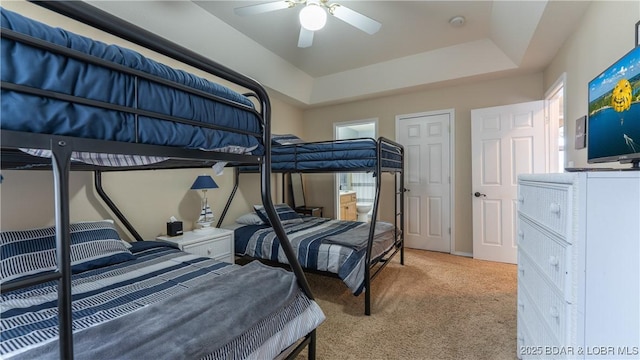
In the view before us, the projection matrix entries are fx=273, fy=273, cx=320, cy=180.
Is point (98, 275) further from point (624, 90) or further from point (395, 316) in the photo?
point (624, 90)

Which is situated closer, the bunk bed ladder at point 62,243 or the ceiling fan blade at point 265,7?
the bunk bed ladder at point 62,243

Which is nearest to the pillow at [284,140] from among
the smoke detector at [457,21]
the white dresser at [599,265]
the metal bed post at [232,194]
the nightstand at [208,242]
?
the metal bed post at [232,194]

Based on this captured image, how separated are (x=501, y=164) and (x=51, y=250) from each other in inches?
171

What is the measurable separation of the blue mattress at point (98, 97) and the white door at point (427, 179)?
3.60 m

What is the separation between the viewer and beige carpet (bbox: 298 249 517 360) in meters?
1.78

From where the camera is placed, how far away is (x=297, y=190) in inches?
192

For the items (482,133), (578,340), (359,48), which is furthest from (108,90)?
(482,133)

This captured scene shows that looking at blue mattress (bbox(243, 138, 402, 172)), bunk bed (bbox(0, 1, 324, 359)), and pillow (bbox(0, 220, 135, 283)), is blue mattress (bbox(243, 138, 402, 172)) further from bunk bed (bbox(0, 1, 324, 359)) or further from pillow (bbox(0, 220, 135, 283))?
pillow (bbox(0, 220, 135, 283))

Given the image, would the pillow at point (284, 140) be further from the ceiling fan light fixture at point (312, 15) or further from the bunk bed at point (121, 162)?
the bunk bed at point (121, 162)

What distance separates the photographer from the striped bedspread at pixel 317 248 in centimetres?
227

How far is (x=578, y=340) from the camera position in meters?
0.89

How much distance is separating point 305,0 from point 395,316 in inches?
105

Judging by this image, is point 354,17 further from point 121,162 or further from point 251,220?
point 251,220

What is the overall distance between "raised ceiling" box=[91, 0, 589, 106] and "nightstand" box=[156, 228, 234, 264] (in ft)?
6.24
